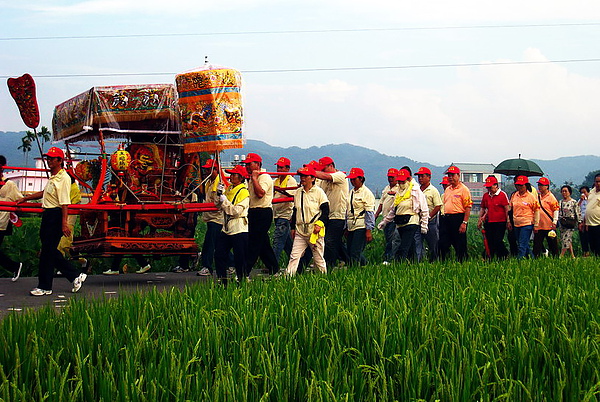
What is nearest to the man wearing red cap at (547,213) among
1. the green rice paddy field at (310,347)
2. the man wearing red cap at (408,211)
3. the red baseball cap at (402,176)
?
the man wearing red cap at (408,211)

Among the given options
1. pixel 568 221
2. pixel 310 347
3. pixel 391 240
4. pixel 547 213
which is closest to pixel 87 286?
pixel 391 240

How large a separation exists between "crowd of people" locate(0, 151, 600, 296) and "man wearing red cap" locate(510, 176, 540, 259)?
16 mm

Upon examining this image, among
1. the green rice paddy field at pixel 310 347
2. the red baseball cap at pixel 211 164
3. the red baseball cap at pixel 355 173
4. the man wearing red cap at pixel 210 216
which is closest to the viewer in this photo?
the green rice paddy field at pixel 310 347

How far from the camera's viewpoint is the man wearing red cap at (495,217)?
47.4ft

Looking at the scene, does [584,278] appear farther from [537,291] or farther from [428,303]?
[428,303]

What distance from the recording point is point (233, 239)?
34.8 ft

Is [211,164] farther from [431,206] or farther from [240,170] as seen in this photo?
[431,206]

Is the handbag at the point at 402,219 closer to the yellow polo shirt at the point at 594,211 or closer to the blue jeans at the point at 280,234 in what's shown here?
the blue jeans at the point at 280,234

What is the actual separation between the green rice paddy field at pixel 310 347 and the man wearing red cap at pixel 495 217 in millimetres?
6519

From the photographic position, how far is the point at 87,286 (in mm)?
12258

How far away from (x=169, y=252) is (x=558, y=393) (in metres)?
9.02

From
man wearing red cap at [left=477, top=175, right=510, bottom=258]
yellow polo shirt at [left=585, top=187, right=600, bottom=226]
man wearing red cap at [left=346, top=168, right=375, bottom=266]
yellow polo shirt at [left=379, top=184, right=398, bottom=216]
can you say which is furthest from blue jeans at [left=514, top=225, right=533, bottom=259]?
man wearing red cap at [left=346, top=168, right=375, bottom=266]

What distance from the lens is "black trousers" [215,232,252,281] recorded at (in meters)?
10.6

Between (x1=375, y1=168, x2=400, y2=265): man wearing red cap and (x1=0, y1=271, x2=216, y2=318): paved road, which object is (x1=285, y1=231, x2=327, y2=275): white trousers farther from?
(x1=375, y1=168, x2=400, y2=265): man wearing red cap
